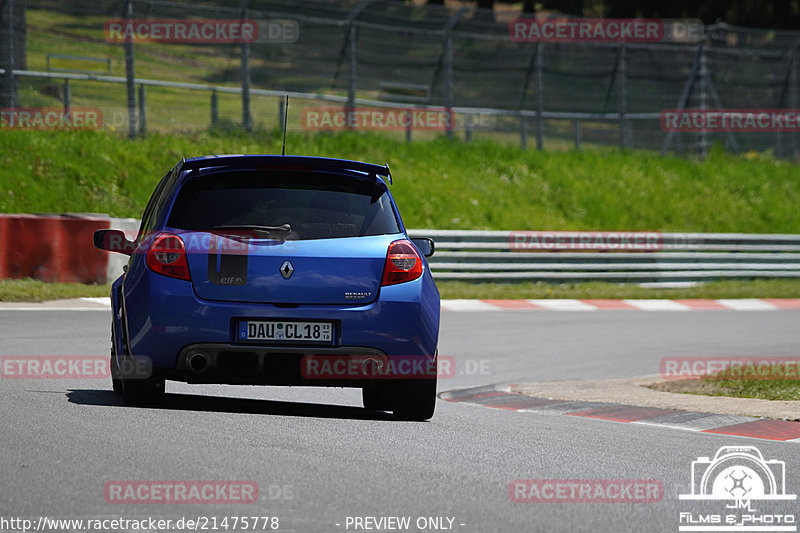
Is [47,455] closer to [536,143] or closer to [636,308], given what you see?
[636,308]

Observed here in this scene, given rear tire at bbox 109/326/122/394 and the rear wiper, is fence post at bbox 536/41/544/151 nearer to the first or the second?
rear tire at bbox 109/326/122/394

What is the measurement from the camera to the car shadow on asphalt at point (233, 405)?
8.30 metres

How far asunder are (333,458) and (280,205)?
175 centimetres

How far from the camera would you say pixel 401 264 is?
773 centimetres

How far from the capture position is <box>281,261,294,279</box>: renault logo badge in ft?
24.7

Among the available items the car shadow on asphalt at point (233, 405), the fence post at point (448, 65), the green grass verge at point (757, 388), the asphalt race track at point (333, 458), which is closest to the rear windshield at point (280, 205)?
the asphalt race track at point (333, 458)

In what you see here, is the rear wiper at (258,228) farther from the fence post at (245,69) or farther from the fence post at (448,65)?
the fence post at (448,65)

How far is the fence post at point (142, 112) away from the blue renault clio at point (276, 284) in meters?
15.9

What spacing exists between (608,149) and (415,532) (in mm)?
25884

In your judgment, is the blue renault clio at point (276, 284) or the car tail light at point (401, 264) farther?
the car tail light at point (401, 264)

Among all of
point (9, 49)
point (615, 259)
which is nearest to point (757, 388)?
point (615, 259)

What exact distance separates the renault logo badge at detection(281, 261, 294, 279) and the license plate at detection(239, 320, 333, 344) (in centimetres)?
25

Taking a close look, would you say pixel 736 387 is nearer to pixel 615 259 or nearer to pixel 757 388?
pixel 757 388

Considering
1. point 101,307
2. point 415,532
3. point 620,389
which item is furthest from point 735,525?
point 101,307
